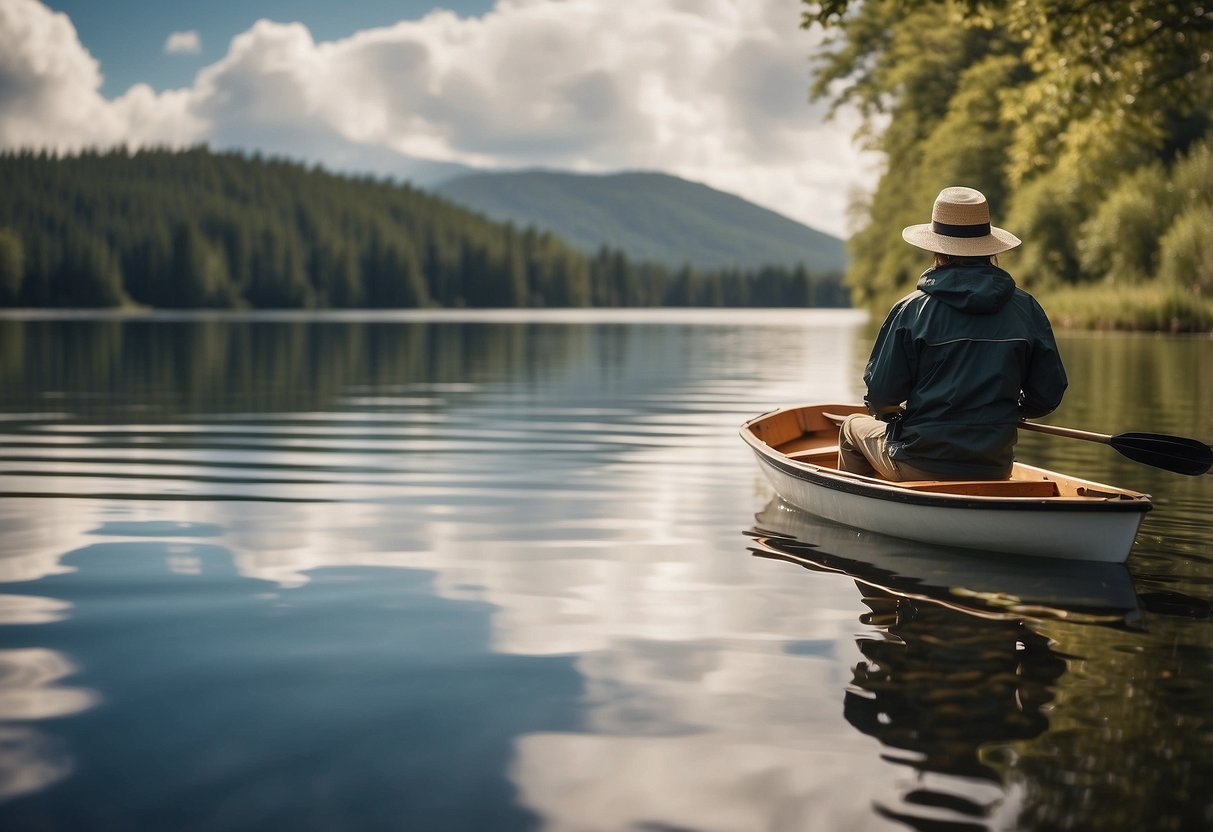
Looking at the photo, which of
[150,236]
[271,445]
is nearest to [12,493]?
[271,445]

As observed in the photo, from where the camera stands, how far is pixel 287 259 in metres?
156

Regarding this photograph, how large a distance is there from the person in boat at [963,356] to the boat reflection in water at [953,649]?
25.9 inches

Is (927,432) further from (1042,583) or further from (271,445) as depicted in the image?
(271,445)

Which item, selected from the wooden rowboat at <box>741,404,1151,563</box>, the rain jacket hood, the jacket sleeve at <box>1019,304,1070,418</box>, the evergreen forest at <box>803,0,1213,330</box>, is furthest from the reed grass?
the rain jacket hood

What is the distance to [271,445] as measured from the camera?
40.8 ft

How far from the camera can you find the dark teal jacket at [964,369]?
6.96 m

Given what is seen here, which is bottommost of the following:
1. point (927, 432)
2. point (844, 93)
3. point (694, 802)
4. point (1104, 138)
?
point (694, 802)

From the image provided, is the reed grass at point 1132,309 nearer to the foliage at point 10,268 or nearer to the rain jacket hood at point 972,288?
the rain jacket hood at point 972,288

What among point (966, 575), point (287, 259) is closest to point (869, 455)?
point (966, 575)

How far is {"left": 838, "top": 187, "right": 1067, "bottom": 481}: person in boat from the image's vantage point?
22.9ft

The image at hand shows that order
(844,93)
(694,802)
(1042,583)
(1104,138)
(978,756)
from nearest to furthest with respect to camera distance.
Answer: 1. (694,802)
2. (978,756)
3. (1042,583)
4. (1104,138)
5. (844,93)

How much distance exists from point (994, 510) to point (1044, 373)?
932 mm

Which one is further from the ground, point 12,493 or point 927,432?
point 927,432

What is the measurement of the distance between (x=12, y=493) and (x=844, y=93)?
1910 inches
